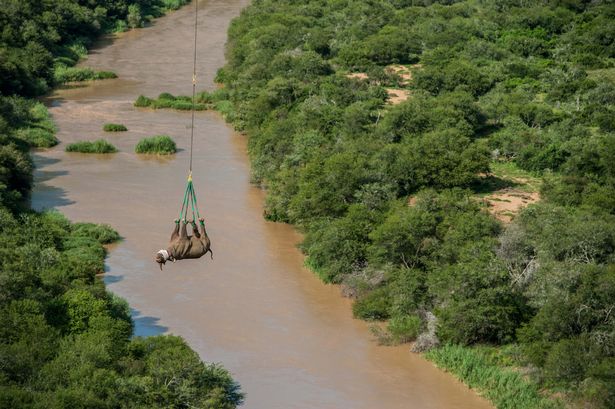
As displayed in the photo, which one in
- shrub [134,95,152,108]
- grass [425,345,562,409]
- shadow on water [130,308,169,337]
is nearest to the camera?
grass [425,345,562,409]

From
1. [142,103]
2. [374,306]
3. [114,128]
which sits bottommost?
[374,306]

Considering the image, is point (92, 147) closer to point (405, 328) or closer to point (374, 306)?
point (374, 306)

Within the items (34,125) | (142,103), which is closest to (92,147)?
(34,125)

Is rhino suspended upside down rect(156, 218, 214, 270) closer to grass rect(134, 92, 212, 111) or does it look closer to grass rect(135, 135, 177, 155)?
grass rect(135, 135, 177, 155)

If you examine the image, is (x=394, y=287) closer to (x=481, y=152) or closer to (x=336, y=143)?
(x=481, y=152)

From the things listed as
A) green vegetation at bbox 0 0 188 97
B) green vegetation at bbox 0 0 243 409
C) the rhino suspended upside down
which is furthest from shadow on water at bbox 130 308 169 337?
green vegetation at bbox 0 0 188 97

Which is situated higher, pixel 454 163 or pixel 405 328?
pixel 454 163
